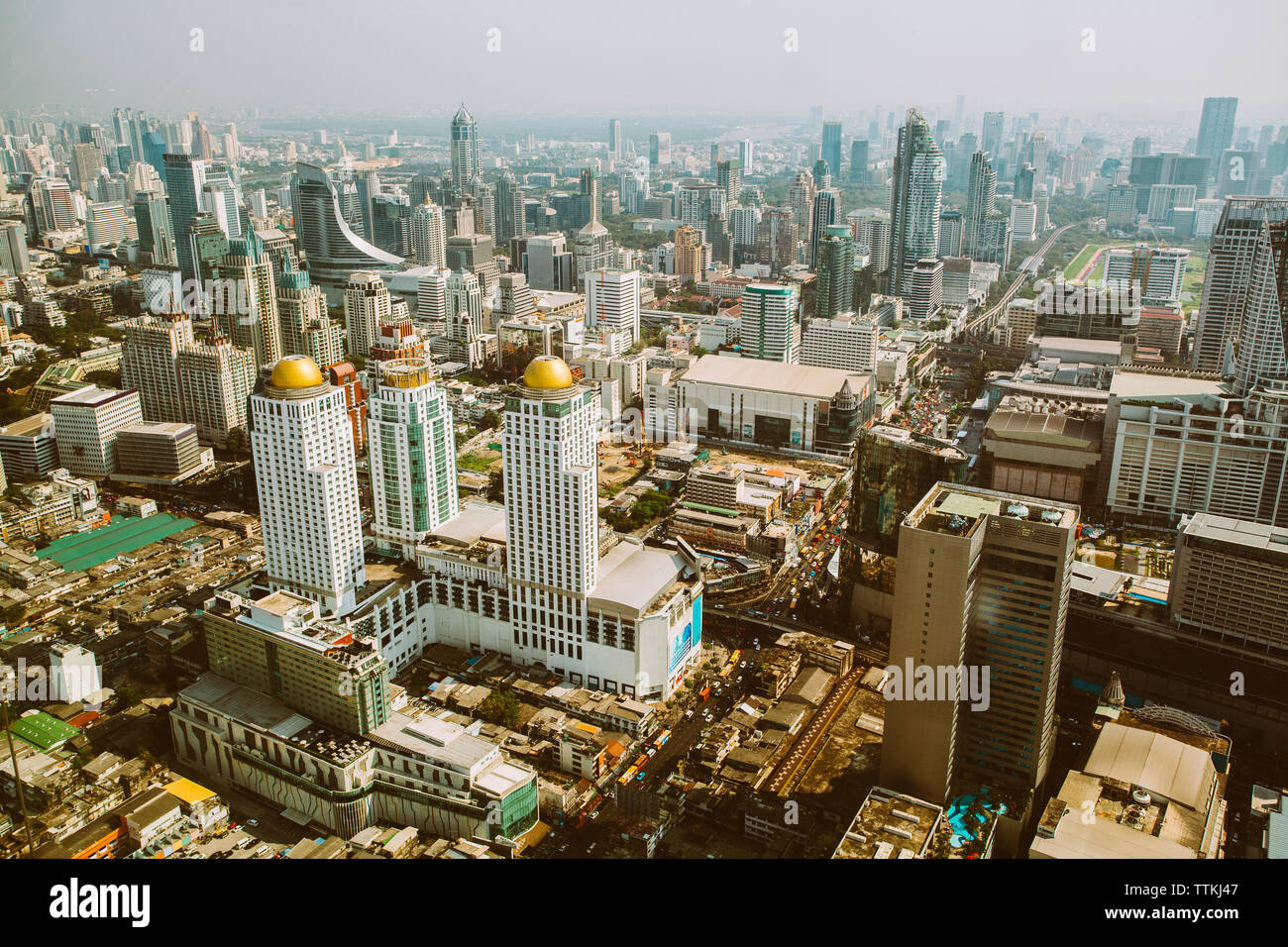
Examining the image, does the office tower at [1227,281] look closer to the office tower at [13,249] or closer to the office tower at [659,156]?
the office tower at [659,156]

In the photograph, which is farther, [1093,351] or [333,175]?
[333,175]

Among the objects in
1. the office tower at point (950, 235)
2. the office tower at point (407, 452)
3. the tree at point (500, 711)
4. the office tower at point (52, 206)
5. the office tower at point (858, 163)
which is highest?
the office tower at point (858, 163)

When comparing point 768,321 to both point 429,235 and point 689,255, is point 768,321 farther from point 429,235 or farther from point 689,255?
point 689,255

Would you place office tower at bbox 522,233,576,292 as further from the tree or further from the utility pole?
the utility pole

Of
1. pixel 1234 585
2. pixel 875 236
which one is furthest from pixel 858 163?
pixel 1234 585

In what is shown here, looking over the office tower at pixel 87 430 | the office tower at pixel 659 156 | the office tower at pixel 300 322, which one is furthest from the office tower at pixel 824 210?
the office tower at pixel 87 430

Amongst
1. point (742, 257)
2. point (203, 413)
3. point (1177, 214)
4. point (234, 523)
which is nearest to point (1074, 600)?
point (234, 523)

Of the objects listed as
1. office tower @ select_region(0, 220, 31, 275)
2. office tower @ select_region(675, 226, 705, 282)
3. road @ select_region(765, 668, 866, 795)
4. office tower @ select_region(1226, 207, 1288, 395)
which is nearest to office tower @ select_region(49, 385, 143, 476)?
office tower @ select_region(0, 220, 31, 275)

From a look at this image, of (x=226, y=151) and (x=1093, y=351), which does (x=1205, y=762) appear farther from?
(x=226, y=151)
